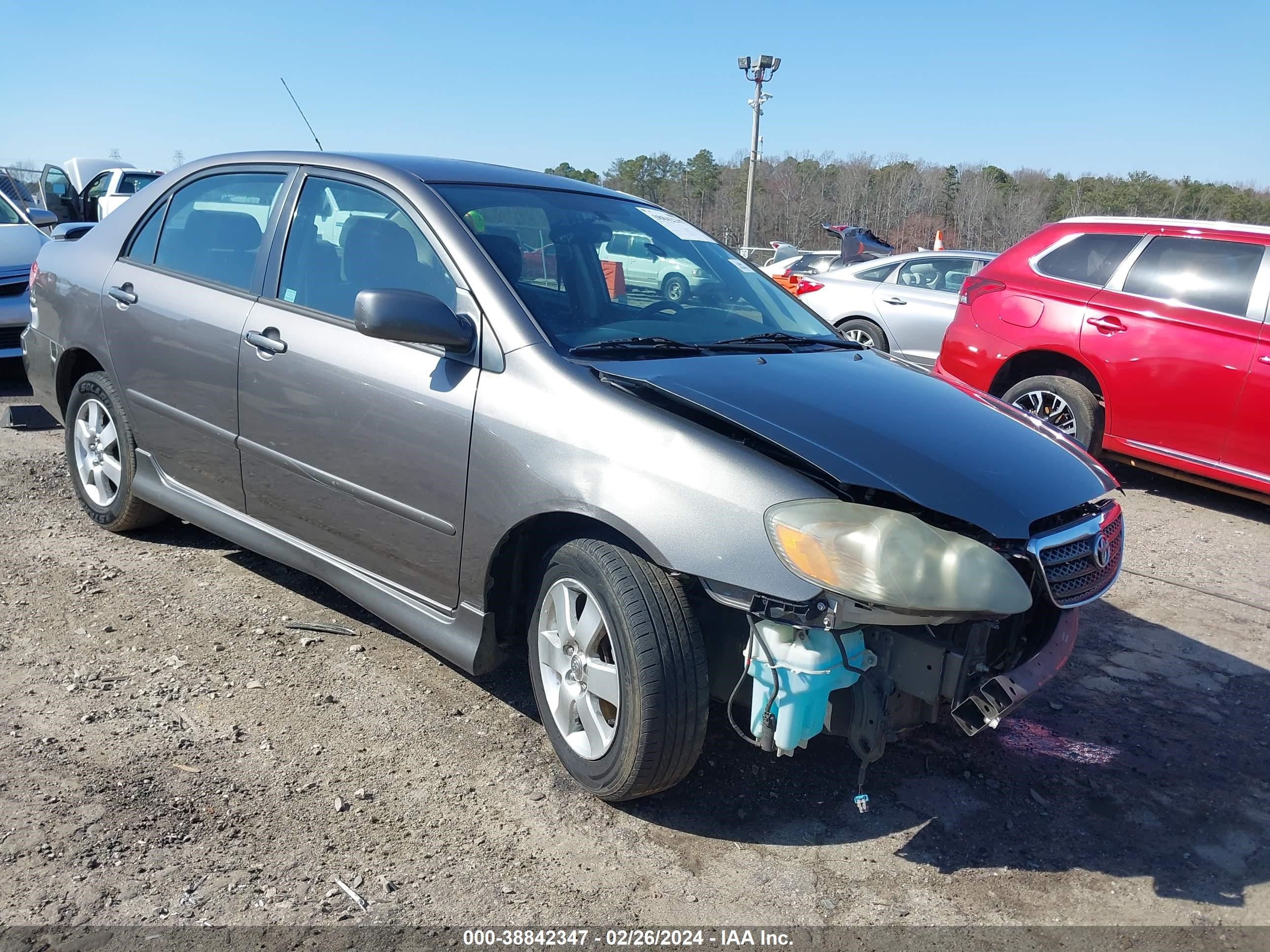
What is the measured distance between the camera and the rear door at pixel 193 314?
3.69 metres

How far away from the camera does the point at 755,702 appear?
250cm

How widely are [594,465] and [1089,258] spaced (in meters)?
5.30

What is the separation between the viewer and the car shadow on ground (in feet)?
8.95

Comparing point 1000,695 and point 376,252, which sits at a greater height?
point 376,252

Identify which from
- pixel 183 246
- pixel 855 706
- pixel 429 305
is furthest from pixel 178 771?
pixel 183 246

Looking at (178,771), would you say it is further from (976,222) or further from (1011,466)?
(976,222)

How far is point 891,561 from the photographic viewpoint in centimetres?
231

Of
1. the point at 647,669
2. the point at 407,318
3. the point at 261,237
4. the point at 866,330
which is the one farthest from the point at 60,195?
the point at 647,669

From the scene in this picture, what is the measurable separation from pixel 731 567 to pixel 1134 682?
7.52 feet

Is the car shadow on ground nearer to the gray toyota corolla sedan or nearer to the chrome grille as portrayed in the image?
the gray toyota corolla sedan

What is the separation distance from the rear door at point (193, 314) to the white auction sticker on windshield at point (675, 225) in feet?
4.59

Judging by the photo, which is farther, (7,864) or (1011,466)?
(1011,466)

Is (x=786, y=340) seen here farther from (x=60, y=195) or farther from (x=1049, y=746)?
(x=60, y=195)

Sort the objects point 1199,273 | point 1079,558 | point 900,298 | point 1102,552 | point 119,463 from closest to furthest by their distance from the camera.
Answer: point 1079,558, point 1102,552, point 119,463, point 1199,273, point 900,298
